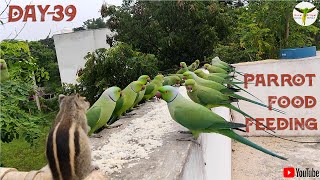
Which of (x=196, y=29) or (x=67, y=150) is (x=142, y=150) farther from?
(x=196, y=29)

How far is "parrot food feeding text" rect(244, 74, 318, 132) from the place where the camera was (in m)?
7.38

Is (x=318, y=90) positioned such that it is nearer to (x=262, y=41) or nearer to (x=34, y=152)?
(x=262, y=41)

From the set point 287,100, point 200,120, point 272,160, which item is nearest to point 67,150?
point 200,120

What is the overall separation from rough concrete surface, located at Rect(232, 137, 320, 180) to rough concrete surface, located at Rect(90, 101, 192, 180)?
335cm

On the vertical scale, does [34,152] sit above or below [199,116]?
below

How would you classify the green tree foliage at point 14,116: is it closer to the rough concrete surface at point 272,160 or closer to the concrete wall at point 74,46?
the rough concrete surface at point 272,160

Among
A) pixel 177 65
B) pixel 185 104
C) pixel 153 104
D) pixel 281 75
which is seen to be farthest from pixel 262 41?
pixel 185 104

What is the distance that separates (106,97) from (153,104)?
143cm

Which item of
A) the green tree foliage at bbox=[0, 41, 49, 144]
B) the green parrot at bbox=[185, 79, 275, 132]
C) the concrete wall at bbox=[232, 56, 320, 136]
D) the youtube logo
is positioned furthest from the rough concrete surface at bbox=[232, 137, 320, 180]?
the green tree foliage at bbox=[0, 41, 49, 144]

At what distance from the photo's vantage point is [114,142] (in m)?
2.32

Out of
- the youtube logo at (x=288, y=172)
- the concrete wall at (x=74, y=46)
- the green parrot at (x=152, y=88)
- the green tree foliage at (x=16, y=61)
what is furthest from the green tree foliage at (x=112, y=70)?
the concrete wall at (x=74, y=46)

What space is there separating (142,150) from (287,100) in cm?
616

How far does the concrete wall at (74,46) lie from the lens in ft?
41.6

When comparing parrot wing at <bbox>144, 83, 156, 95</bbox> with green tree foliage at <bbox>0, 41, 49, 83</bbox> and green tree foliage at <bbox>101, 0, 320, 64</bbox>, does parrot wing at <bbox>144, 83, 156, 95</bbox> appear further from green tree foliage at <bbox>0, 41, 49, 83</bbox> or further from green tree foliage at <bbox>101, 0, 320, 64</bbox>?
green tree foliage at <bbox>101, 0, 320, 64</bbox>
